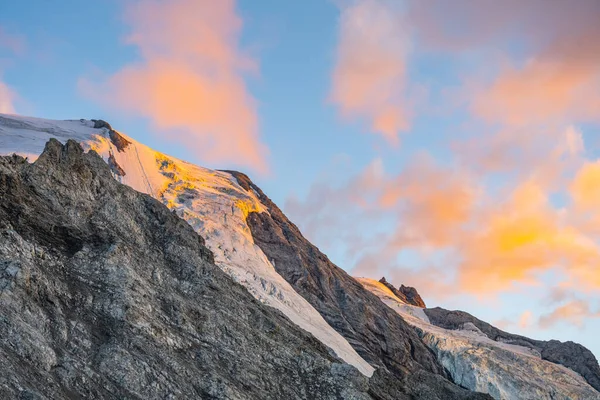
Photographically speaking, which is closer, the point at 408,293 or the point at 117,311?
the point at 117,311

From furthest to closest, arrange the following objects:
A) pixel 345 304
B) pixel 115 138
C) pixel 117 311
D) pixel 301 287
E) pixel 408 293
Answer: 1. pixel 408 293
2. pixel 115 138
3. pixel 345 304
4. pixel 301 287
5. pixel 117 311

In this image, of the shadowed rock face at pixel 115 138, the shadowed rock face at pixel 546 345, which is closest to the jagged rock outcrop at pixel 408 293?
the shadowed rock face at pixel 546 345

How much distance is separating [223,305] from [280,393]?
7953 mm

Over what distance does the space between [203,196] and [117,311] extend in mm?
69648

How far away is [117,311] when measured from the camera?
34.5 metres

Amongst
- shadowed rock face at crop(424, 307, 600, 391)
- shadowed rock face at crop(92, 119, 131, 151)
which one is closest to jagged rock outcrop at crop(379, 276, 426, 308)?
shadowed rock face at crop(424, 307, 600, 391)

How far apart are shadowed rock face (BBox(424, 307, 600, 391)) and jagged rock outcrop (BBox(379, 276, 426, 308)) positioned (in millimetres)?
22548

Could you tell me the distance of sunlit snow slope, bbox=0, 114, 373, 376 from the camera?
3041 inches

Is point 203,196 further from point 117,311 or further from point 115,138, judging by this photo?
point 117,311

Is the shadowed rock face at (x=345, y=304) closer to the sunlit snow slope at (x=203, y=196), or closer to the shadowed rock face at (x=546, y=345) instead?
the sunlit snow slope at (x=203, y=196)

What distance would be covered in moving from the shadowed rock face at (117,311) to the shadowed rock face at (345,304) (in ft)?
116

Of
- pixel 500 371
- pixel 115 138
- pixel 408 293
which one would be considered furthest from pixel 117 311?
pixel 408 293

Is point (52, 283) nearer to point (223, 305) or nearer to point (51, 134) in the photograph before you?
point (223, 305)

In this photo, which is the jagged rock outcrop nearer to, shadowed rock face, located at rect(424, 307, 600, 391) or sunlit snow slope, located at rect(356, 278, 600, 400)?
shadowed rock face, located at rect(424, 307, 600, 391)
